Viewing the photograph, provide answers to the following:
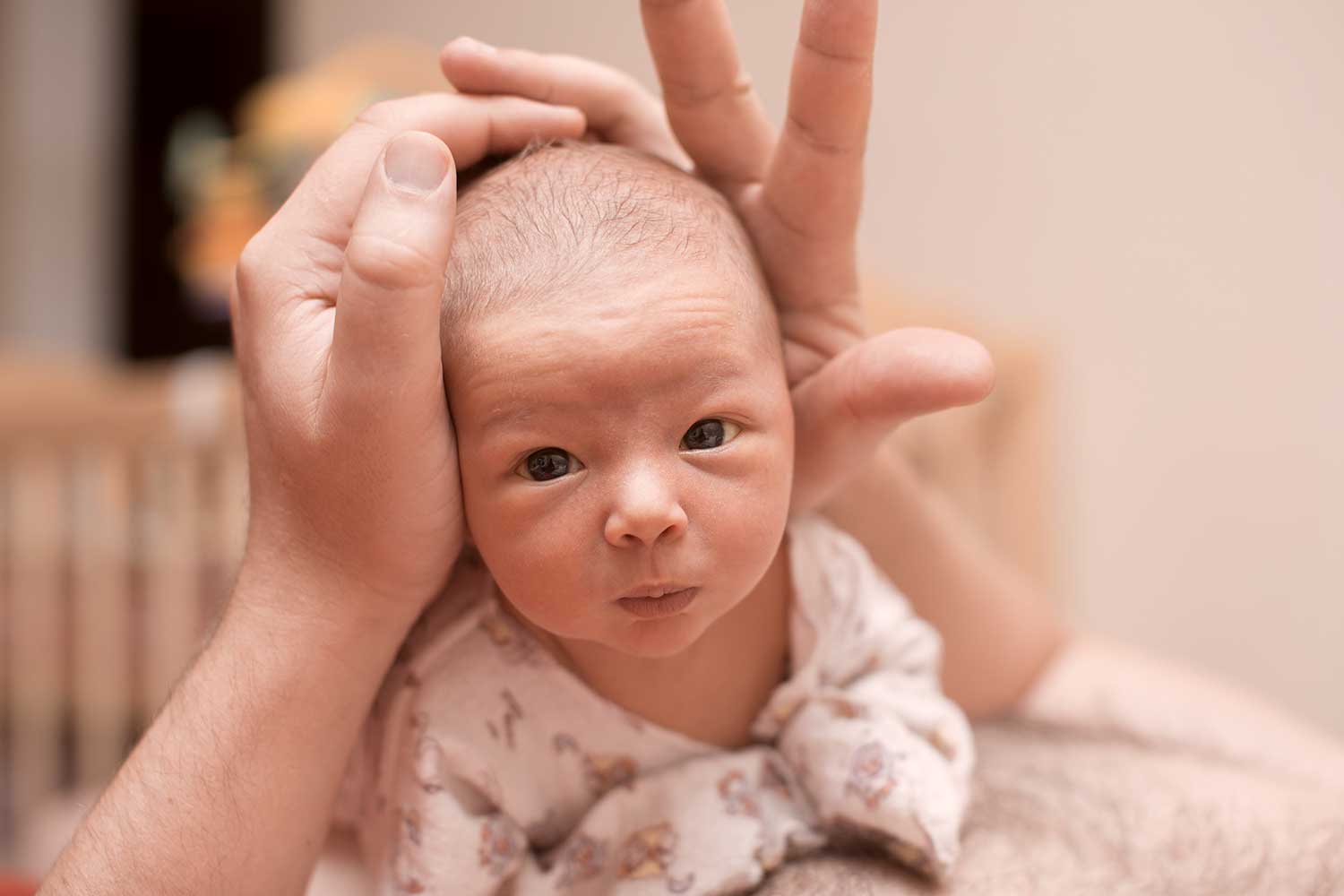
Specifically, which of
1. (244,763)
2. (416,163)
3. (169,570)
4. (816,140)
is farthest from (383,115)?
(169,570)

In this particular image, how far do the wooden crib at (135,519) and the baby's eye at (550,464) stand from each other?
112 centimetres

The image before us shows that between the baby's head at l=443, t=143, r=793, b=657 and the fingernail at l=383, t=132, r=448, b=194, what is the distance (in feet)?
0.21

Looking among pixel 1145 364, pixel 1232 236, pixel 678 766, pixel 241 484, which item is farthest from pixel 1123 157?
pixel 678 766

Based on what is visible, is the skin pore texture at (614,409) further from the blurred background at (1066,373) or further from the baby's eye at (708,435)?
the blurred background at (1066,373)

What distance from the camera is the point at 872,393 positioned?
631mm

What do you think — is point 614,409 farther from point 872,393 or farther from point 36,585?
point 36,585

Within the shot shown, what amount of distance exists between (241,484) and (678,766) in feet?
4.03

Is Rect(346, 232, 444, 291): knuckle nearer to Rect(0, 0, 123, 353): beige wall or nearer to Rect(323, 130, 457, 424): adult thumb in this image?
Rect(323, 130, 457, 424): adult thumb

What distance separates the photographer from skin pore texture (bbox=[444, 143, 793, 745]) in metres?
0.57

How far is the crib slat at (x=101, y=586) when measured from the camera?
1.78m

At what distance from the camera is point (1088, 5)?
1958 millimetres

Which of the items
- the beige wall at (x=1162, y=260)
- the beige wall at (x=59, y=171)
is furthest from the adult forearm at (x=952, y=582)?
the beige wall at (x=59, y=171)

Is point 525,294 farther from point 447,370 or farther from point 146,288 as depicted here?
point 146,288

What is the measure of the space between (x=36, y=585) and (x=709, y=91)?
157 centimetres
